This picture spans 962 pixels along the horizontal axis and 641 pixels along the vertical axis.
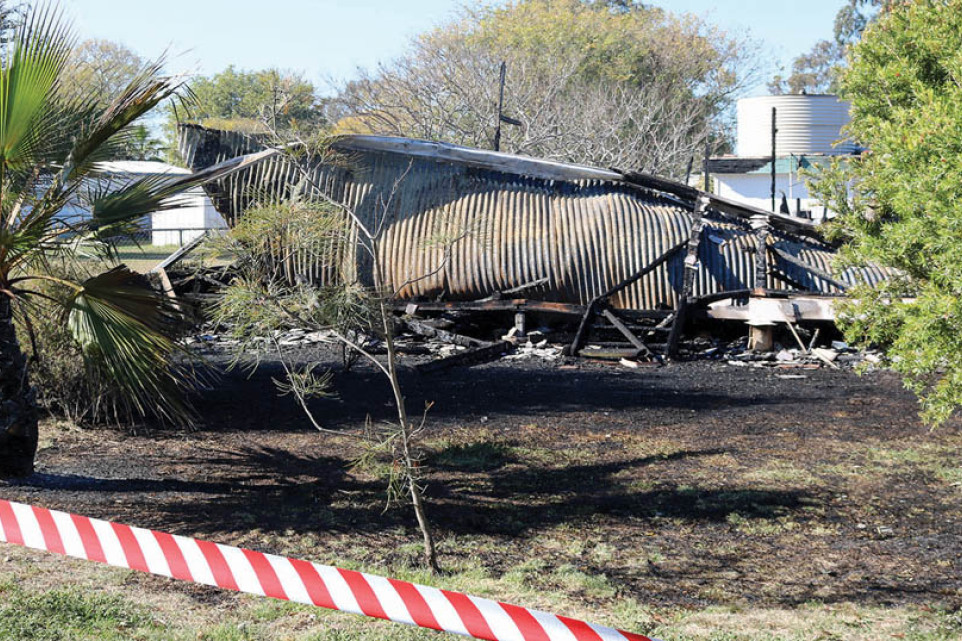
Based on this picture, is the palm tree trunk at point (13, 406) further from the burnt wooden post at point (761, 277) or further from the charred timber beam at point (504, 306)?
the burnt wooden post at point (761, 277)

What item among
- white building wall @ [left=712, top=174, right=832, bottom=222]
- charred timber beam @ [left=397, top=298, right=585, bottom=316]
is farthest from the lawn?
white building wall @ [left=712, top=174, right=832, bottom=222]

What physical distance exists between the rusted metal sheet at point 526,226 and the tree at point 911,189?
234 inches

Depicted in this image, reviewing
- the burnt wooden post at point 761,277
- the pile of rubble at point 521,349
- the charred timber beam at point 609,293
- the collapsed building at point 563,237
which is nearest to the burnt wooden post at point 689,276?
the collapsed building at point 563,237

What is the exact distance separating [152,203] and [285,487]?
7.13ft

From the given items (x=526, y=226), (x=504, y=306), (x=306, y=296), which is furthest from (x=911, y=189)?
(x=526, y=226)

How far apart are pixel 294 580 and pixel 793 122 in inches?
1496

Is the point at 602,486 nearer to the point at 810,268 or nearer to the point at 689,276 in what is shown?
the point at 689,276

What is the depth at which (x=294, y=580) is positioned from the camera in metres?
3.35

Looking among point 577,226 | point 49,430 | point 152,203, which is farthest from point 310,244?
point 577,226

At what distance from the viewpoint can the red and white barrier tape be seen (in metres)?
3.14

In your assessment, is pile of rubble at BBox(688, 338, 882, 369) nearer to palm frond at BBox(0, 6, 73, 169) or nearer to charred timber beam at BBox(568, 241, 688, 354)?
charred timber beam at BBox(568, 241, 688, 354)

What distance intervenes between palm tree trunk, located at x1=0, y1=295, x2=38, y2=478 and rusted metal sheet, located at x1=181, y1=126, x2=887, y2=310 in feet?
25.1

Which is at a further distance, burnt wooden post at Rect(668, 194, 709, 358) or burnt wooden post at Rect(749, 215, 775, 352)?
burnt wooden post at Rect(749, 215, 775, 352)

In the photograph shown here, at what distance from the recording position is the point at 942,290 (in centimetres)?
647
